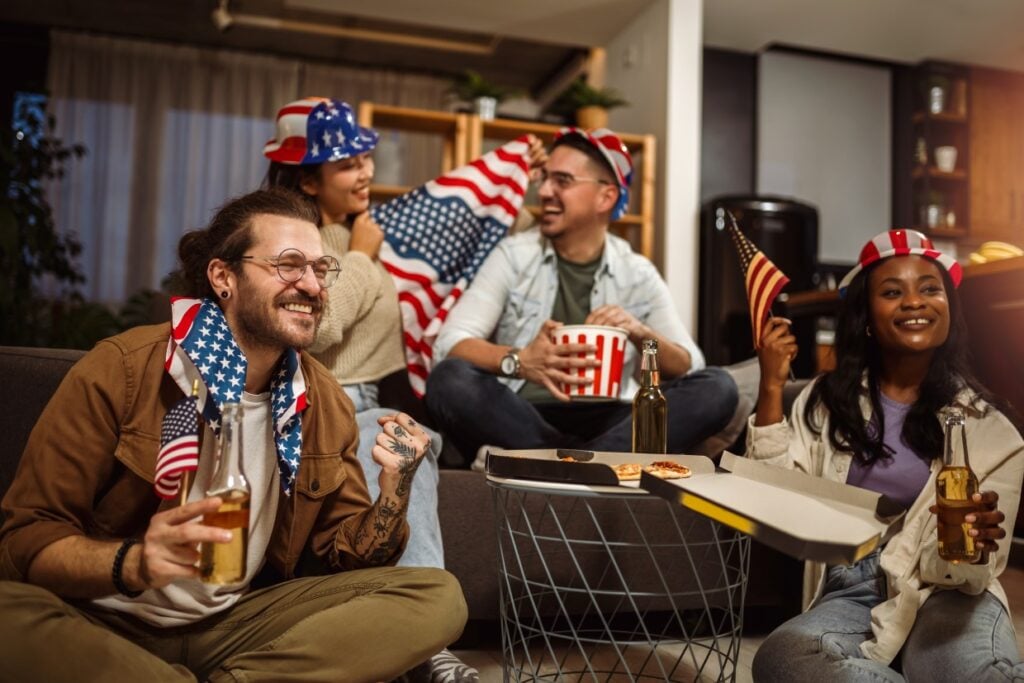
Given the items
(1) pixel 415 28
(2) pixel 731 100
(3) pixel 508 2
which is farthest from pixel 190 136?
(2) pixel 731 100

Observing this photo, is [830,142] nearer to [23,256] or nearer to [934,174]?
[934,174]

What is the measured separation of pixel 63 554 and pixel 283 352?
0.44 m

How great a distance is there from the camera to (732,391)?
2.24 meters

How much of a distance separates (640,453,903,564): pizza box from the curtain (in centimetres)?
530

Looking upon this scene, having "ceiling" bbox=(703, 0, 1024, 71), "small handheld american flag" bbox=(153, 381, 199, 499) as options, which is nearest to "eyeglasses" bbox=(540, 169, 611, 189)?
"small handheld american flag" bbox=(153, 381, 199, 499)

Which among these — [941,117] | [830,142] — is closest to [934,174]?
[941,117]

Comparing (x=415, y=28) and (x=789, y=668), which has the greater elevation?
(x=415, y=28)

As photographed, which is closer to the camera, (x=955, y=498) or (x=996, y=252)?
(x=955, y=498)

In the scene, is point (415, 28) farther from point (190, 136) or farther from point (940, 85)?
point (940, 85)

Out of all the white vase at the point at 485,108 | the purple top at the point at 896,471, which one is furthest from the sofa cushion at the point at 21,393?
the white vase at the point at 485,108

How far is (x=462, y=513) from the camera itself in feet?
6.47

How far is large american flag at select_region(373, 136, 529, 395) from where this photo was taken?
2.47m

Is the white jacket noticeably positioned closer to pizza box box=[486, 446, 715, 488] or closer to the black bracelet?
pizza box box=[486, 446, 715, 488]

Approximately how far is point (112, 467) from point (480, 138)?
387cm
